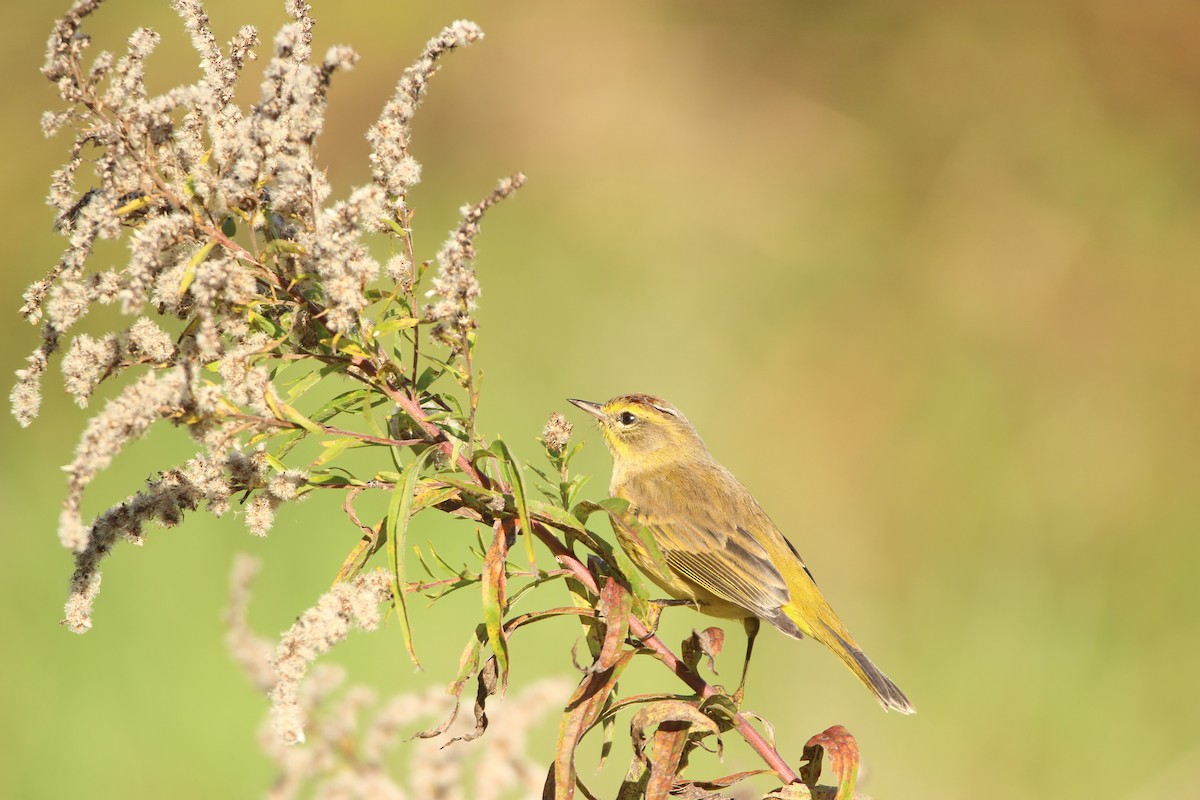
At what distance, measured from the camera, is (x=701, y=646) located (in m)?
1.56

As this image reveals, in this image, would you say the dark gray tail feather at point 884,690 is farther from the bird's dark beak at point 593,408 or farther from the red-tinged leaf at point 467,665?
the red-tinged leaf at point 467,665

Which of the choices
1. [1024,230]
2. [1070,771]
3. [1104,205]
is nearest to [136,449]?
[1070,771]

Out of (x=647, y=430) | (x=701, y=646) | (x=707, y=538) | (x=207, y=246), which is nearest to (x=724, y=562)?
(x=707, y=538)

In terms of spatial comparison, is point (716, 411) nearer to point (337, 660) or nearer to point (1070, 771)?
point (1070, 771)

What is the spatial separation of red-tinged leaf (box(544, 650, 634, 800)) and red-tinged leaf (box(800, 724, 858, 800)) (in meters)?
0.26

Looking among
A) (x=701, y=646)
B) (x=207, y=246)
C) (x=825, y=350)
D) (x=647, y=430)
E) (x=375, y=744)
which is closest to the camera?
(x=207, y=246)

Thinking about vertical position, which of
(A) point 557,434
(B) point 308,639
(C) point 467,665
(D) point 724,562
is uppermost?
(D) point 724,562

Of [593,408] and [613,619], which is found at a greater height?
[593,408]

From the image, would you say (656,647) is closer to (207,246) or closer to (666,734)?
(666,734)

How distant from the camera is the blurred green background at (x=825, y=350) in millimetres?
4039

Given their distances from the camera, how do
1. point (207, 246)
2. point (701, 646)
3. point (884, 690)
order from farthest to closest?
1. point (884, 690)
2. point (701, 646)
3. point (207, 246)

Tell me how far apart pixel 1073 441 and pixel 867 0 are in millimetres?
3881

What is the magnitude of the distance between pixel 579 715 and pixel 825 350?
6.57m

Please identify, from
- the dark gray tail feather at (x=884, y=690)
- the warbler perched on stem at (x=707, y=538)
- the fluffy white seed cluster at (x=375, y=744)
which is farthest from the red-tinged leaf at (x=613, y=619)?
the dark gray tail feather at (x=884, y=690)
